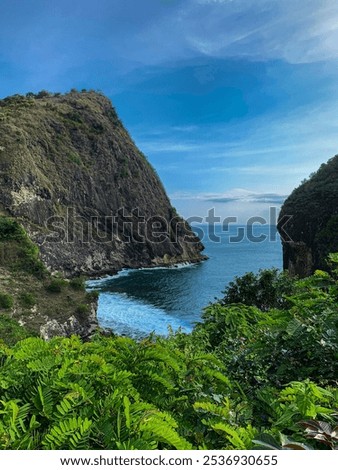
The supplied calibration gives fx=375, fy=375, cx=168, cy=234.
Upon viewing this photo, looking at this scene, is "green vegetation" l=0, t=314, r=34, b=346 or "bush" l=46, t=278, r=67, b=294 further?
"bush" l=46, t=278, r=67, b=294

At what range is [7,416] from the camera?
2203mm

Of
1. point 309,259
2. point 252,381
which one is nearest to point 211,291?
point 309,259

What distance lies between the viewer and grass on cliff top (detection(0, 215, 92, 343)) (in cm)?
2741

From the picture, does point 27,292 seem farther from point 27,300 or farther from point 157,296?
point 157,296

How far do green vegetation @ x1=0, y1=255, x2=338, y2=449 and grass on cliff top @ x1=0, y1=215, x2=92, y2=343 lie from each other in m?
20.4

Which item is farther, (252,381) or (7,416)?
(252,381)

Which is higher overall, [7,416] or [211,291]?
[7,416]

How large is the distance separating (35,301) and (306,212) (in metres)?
36.9

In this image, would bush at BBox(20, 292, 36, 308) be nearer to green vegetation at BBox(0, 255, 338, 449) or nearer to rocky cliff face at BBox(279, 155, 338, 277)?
green vegetation at BBox(0, 255, 338, 449)

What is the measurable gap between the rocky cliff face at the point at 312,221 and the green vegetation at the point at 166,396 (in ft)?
139

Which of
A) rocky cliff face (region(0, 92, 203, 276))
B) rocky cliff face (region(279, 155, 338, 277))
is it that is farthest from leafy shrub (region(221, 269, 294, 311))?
rocky cliff face (region(0, 92, 203, 276))

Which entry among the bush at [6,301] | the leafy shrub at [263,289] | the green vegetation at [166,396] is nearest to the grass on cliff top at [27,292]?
the bush at [6,301]

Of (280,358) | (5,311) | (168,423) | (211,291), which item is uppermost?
(168,423)
